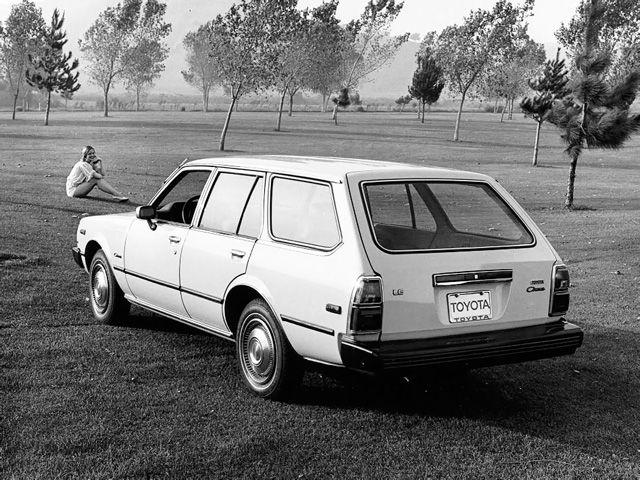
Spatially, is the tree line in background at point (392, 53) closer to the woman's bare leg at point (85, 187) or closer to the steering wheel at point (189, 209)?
the woman's bare leg at point (85, 187)

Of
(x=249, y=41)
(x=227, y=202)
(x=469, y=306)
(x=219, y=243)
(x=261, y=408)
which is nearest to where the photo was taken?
(x=469, y=306)

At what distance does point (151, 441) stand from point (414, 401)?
6.23 feet

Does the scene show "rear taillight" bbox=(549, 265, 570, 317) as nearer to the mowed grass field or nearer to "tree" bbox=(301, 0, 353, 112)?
the mowed grass field

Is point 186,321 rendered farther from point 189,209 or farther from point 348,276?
Result: point 348,276

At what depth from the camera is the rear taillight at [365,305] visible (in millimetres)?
4809

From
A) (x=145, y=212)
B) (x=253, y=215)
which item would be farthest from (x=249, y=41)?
(x=253, y=215)

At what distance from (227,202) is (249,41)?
37.1 meters

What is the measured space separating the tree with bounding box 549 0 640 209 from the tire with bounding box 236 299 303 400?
661 inches

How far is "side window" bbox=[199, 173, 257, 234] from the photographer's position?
6.03 metres

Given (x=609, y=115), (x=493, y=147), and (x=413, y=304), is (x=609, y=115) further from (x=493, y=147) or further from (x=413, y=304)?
(x=493, y=147)

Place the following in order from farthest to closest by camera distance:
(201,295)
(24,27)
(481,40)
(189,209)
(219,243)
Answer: (24,27) → (481,40) → (189,209) → (201,295) → (219,243)

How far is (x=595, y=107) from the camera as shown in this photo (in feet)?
68.5

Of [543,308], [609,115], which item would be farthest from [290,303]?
[609,115]

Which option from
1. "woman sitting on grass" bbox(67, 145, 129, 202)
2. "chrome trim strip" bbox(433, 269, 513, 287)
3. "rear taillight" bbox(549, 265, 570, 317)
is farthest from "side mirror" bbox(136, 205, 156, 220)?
"woman sitting on grass" bbox(67, 145, 129, 202)
